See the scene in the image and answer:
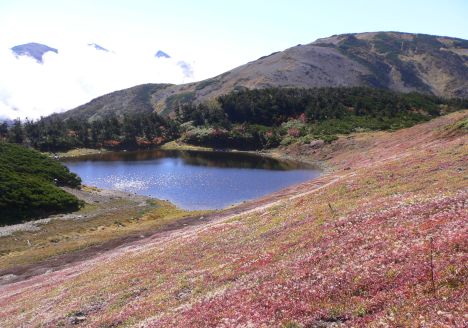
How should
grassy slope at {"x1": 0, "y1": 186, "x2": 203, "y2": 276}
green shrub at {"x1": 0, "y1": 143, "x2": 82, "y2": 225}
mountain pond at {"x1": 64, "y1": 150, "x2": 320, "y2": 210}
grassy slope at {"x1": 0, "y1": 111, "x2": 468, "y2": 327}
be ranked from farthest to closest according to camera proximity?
1. mountain pond at {"x1": 64, "y1": 150, "x2": 320, "y2": 210}
2. green shrub at {"x1": 0, "y1": 143, "x2": 82, "y2": 225}
3. grassy slope at {"x1": 0, "y1": 186, "x2": 203, "y2": 276}
4. grassy slope at {"x1": 0, "y1": 111, "x2": 468, "y2": 327}

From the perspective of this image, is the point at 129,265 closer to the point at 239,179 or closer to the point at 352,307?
the point at 352,307

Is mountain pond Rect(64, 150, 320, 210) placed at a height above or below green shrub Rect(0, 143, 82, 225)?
below

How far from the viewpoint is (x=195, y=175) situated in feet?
424

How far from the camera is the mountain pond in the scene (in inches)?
4008

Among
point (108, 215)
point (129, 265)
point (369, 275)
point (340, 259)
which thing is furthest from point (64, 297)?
point (108, 215)

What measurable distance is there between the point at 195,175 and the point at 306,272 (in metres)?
109

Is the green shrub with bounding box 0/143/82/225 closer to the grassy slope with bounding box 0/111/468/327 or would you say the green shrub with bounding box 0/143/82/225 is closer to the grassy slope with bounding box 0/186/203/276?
the grassy slope with bounding box 0/186/203/276

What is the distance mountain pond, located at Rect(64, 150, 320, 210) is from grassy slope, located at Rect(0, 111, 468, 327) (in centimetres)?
5037

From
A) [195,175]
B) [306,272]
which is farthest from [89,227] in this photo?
[306,272]

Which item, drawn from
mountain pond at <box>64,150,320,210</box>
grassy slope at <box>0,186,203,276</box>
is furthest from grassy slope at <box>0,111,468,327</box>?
mountain pond at <box>64,150,320,210</box>

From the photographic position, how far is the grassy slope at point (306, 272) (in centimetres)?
1641

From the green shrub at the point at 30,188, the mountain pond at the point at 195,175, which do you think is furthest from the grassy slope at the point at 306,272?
the mountain pond at the point at 195,175

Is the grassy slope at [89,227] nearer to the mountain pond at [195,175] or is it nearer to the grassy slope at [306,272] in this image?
the mountain pond at [195,175]

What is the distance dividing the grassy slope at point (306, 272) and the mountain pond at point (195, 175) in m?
50.4
